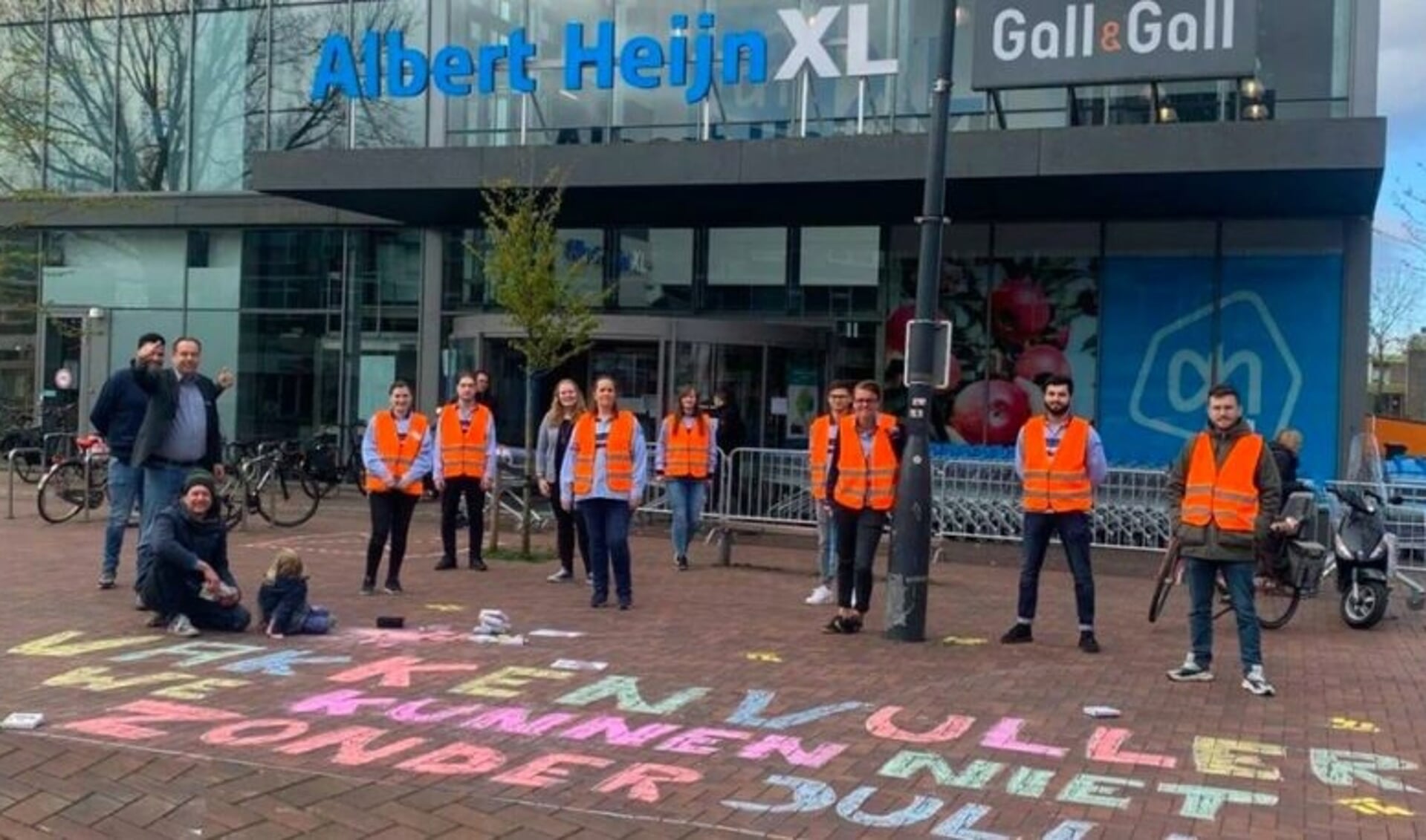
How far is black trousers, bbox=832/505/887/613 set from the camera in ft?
30.4

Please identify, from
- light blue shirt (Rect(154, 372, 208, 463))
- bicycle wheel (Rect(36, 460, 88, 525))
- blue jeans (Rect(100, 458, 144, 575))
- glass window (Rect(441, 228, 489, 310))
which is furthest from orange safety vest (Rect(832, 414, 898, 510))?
glass window (Rect(441, 228, 489, 310))

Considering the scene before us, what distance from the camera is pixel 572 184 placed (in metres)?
17.2

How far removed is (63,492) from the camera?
15.2 meters

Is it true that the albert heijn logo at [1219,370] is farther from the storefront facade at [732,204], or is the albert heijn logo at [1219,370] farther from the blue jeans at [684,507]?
the blue jeans at [684,507]

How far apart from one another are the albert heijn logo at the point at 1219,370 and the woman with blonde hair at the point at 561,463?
9295 millimetres

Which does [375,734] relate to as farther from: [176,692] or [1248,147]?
[1248,147]

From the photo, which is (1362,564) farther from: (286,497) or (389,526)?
(286,497)

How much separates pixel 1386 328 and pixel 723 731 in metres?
39.9

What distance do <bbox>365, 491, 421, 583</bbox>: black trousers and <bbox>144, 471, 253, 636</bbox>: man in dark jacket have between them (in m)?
1.85

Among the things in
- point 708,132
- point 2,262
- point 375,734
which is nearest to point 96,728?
point 375,734

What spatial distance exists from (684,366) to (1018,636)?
30.1ft

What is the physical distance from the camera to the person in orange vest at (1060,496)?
8898mm

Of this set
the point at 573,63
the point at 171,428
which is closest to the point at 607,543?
the point at 171,428

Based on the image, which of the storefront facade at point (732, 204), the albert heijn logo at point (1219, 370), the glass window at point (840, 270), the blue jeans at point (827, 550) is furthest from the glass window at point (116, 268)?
the albert heijn logo at point (1219, 370)
